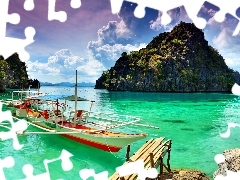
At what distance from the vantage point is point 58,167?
1159cm

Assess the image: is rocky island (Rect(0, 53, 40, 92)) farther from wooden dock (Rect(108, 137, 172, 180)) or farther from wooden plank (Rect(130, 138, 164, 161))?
wooden dock (Rect(108, 137, 172, 180))

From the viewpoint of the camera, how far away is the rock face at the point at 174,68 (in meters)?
104

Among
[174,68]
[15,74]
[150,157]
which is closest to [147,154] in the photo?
[150,157]

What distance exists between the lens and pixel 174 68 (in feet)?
346

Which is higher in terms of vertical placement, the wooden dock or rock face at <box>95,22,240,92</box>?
rock face at <box>95,22,240,92</box>

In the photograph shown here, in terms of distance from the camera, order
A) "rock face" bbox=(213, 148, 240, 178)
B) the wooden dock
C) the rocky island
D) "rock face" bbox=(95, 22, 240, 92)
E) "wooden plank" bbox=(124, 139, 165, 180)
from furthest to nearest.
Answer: "rock face" bbox=(95, 22, 240, 92)
the rocky island
"rock face" bbox=(213, 148, 240, 178)
the wooden dock
"wooden plank" bbox=(124, 139, 165, 180)

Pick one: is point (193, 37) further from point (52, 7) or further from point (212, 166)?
point (52, 7)

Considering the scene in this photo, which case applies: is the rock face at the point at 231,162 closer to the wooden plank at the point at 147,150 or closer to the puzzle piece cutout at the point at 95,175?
the wooden plank at the point at 147,150

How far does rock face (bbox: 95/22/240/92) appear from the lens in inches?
4092

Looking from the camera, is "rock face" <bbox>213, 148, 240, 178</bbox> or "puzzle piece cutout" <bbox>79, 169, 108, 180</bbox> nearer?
"puzzle piece cutout" <bbox>79, 169, 108, 180</bbox>

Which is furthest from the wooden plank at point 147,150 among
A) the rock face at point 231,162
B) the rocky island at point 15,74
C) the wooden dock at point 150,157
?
the rocky island at point 15,74

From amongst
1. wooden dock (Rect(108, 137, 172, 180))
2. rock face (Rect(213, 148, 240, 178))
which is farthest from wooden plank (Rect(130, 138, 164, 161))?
rock face (Rect(213, 148, 240, 178))

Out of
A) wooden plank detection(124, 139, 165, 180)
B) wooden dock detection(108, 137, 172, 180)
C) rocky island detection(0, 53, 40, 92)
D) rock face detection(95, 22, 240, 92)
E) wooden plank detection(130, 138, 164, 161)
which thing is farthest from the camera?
rock face detection(95, 22, 240, 92)

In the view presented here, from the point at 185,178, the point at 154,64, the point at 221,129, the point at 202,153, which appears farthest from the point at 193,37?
the point at 185,178
